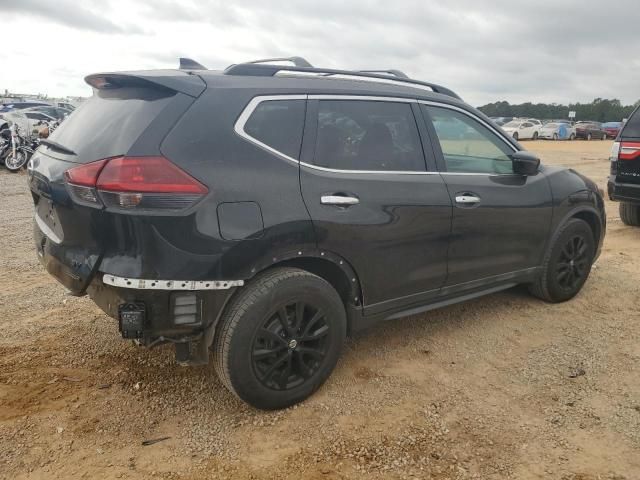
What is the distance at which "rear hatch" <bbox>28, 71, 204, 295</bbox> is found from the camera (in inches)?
98.2

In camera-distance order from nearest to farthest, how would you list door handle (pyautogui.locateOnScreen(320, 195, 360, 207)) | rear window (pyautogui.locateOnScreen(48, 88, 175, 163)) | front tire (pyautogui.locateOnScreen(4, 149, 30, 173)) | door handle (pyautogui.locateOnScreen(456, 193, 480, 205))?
rear window (pyautogui.locateOnScreen(48, 88, 175, 163))
door handle (pyautogui.locateOnScreen(320, 195, 360, 207))
door handle (pyautogui.locateOnScreen(456, 193, 480, 205))
front tire (pyautogui.locateOnScreen(4, 149, 30, 173))

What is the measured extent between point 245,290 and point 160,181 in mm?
691

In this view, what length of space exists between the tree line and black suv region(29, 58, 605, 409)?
74.2 meters

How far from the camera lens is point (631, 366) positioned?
11.6ft

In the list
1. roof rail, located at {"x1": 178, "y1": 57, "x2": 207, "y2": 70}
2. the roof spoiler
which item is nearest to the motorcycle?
roof rail, located at {"x1": 178, "y1": 57, "x2": 207, "y2": 70}

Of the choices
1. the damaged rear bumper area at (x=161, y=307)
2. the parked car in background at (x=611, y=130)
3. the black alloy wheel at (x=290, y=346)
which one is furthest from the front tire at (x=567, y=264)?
the parked car in background at (x=611, y=130)

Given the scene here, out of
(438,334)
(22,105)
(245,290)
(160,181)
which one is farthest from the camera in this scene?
(22,105)

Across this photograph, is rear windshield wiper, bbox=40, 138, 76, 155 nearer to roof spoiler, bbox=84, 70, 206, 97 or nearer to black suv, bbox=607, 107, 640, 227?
roof spoiler, bbox=84, 70, 206, 97

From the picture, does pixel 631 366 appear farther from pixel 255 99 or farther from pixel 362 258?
pixel 255 99

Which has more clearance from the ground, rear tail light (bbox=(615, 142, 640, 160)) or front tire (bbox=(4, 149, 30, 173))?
rear tail light (bbox=(615, 142, 640, 160))

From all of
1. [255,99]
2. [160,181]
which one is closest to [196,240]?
[160,181]

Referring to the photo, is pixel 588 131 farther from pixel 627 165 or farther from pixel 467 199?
pixel 467 199

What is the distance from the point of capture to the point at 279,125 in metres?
2.83

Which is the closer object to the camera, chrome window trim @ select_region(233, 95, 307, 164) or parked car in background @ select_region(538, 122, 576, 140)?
chrome window trim @ select_region(233, 95, 307, 164)
